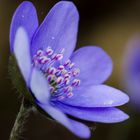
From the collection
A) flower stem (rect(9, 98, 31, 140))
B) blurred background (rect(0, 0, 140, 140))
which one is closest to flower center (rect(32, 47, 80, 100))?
flower stem (rect(9, 98, 31, 140))

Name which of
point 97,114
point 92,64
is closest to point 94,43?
point 92,64

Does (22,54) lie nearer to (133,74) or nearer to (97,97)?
(97,97)

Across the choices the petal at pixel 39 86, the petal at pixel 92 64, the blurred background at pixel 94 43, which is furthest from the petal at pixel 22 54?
the blurred background at pixel 94 43

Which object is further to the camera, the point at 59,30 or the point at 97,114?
the point at 59,30

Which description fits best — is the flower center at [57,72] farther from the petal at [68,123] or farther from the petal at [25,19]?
the petal at [68,123]

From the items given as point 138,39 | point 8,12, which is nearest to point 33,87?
point 138,39

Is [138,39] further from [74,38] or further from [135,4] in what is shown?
[74,38]
